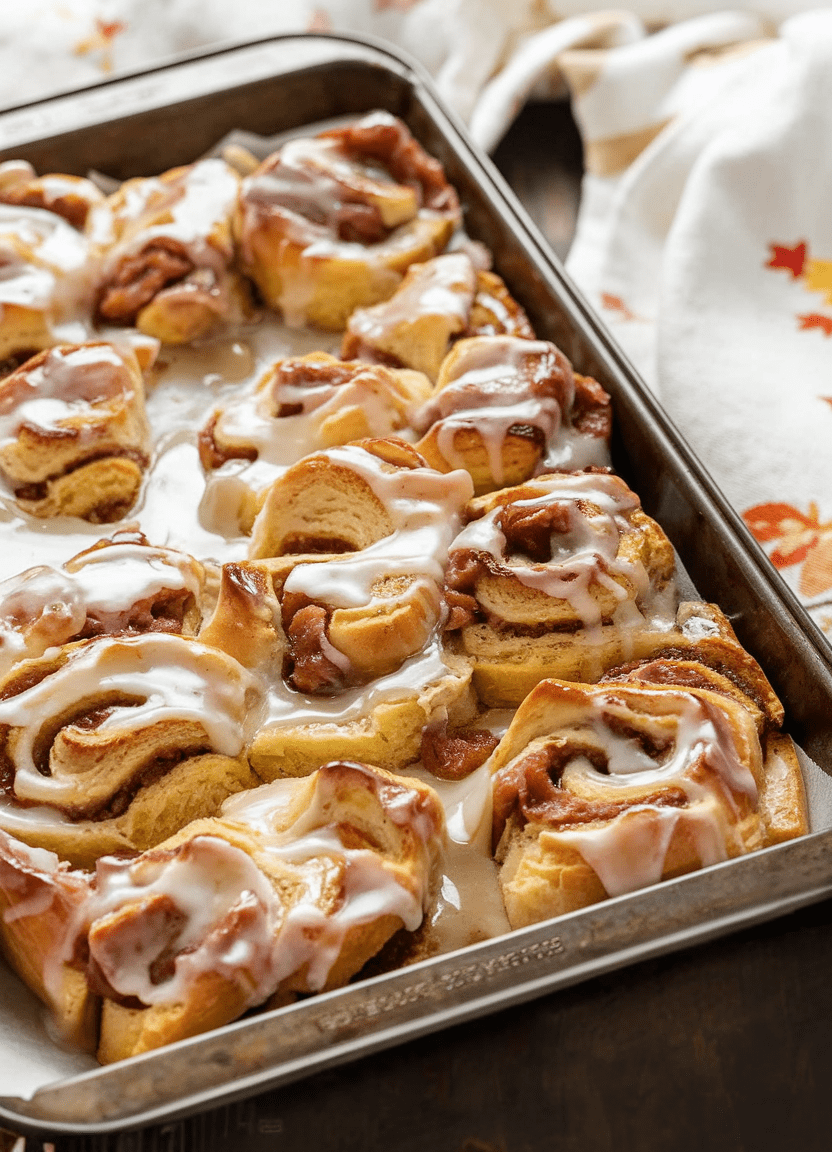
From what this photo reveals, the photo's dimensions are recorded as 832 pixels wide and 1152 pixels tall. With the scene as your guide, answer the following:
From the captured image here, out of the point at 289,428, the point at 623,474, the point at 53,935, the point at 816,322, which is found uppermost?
the point at 816,322

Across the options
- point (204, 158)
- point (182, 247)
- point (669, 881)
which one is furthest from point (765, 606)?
point (204, 158)

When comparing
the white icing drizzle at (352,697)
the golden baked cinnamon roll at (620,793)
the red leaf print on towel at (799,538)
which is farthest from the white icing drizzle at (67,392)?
the red leaf print on towel at (799,538)

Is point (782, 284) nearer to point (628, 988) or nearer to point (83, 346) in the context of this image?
point (83, 346)

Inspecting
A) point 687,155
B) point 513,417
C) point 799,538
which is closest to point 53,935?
point 513,417

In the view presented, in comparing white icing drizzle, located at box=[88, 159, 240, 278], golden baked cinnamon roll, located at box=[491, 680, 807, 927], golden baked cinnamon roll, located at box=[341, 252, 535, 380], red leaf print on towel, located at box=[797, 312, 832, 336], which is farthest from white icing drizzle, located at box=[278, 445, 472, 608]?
red leaf print on towel, located at box=[797, 312, 832, 336]

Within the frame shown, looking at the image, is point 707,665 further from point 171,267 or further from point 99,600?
point 171,267

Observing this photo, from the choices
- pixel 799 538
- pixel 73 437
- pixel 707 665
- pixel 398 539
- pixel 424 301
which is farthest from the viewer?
pixel 424 301

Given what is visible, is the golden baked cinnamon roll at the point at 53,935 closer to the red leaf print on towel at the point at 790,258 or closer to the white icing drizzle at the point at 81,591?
the white icing drizzle at the point at 81,591

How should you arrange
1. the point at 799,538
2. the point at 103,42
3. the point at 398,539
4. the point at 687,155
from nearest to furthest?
the point at 398,539 → the point at 799,538 → the point at 687,155 → the point at 103,42
